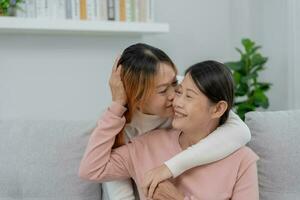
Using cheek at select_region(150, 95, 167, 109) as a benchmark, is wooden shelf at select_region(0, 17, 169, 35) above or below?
above

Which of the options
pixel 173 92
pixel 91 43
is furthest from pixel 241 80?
pixel 173 92

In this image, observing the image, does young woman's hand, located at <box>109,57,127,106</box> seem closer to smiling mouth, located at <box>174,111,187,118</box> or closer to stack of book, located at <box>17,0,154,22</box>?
smiling mouth, located at <box>174,111,187,118</box>

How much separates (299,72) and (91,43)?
122 centimetres

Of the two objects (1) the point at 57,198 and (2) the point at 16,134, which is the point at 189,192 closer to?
(1) the point at 57,198

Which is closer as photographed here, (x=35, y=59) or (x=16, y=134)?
(x=16, y=134)

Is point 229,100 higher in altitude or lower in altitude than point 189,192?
higher

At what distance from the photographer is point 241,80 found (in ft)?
7.80

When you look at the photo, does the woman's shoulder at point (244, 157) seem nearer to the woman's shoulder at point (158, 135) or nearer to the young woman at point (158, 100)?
the young woman at point (158, 100)

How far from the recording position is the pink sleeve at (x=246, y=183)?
1.38 metres

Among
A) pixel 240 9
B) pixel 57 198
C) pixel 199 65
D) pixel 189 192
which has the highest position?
pixel 240 9

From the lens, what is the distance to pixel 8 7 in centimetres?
199

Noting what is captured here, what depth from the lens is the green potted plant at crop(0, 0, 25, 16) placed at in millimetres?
1978

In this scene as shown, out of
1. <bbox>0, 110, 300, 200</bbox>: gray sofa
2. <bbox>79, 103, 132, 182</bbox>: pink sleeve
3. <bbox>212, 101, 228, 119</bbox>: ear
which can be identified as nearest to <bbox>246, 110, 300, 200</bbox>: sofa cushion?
<bbox>0, 110, 300, 200</bbox>: gray sofa

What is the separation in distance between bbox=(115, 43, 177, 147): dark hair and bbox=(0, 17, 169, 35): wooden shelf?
2.27 ft
